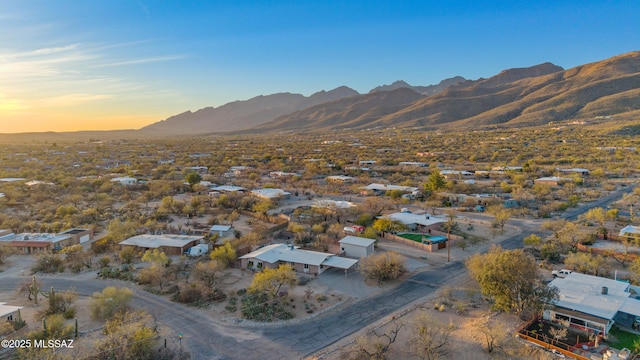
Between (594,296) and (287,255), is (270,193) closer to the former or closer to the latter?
(287,255)

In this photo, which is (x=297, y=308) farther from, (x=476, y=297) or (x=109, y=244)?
(x=109, y=244)

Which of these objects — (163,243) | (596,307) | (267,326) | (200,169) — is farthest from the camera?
(200,169)

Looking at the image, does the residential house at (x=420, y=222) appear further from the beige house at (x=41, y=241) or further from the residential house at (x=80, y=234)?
the beige house at (x=41, y=241)

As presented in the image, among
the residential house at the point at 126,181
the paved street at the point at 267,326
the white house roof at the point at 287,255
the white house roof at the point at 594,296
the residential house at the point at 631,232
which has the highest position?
the residential house at the point at 126,181

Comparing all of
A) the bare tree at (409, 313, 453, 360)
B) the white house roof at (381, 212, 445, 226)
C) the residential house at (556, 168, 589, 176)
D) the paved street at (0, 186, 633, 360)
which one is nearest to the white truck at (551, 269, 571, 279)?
the paved street at (0, 186, 633, 360)

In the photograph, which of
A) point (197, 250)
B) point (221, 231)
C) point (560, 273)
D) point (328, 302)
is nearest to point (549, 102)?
point (560, 273)

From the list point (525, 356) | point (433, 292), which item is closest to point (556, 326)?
point (525, 356)

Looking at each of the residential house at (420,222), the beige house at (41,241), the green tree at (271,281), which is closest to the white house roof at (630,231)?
the residential house at (420,222)
